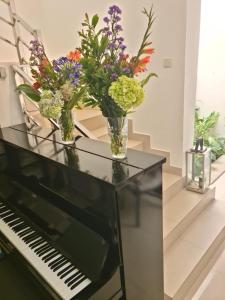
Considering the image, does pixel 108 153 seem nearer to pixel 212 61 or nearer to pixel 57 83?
pixel 57 83

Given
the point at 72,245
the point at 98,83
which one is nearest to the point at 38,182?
the point at 72,245

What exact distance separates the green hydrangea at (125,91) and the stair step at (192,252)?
1.43m

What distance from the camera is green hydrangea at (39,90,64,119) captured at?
1219 mm

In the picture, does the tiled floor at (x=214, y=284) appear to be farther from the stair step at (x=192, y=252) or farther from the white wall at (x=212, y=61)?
the white wall at (x=212, y=61)

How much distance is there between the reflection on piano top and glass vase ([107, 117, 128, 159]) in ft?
0.14

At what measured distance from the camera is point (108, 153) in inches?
51.7

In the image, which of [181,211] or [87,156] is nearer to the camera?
[87,156]

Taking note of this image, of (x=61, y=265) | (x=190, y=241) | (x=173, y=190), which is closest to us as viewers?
(x=61, y=265)

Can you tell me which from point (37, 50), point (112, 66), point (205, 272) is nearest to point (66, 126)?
point (37, 50)

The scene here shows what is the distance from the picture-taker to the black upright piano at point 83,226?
1071 millimetres

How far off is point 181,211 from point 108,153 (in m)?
1.34

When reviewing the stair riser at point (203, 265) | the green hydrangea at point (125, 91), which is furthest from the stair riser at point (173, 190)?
the green hydrangea at point (125, 91)

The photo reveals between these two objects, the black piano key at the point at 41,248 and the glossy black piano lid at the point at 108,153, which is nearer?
the glossy black piano lid at the point at 108,153

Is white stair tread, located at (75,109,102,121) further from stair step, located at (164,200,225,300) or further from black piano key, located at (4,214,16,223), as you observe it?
stair step, located at (164,200,225,300)
